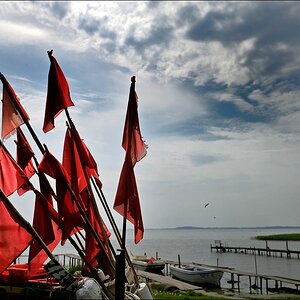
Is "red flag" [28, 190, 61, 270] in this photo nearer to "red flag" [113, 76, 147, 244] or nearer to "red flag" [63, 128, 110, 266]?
"red flag" [63, 128, 110, 266]

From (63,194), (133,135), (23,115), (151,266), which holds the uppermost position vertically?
(23,115)

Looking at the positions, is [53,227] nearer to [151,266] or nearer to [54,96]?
[54,96]

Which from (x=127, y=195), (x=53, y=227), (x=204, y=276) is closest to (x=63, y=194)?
(x=53, y=227)

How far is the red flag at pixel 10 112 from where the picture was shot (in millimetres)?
10445

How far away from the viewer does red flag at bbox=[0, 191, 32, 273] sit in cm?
843

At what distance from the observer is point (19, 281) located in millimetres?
10727

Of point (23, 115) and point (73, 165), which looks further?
point (73, 165)

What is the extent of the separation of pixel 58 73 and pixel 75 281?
4948 mm

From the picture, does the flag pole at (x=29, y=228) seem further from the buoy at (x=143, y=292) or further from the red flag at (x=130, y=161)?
the buoy at (x=143, y=292)

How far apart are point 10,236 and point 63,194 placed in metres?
1.88

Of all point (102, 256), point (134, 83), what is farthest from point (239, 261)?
point (134, 83)

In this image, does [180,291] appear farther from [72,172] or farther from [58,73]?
[58,73]

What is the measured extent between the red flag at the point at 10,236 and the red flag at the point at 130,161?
6.22 feet

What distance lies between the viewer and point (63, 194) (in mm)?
10055
